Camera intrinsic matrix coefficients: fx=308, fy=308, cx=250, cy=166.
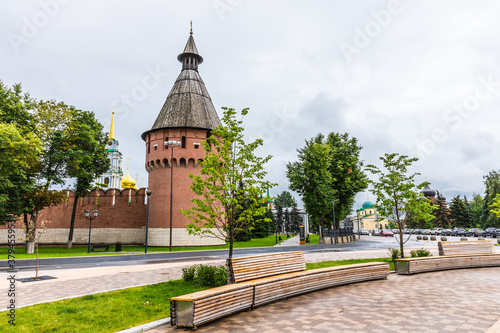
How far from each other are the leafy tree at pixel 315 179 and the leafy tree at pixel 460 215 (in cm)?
5129

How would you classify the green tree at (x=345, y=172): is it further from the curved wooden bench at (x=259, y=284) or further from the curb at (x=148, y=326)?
the curb at (x=148, y=326)

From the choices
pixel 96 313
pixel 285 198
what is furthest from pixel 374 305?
pixel 285 198

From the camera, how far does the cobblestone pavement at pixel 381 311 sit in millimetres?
4984

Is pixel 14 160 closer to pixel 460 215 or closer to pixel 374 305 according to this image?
pixel 374 305

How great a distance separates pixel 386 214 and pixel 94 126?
3051cm

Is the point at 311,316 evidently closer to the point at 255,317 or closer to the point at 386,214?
the point at 255,317

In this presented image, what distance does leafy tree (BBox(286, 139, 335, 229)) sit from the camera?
1372 inches

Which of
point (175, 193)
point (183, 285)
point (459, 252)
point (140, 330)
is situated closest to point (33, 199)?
point (175, 193)

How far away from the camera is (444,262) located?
11.3 m

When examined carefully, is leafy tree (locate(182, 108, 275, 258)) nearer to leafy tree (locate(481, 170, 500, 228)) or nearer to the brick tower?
the brick tower

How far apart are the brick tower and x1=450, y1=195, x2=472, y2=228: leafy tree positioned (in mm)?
63355

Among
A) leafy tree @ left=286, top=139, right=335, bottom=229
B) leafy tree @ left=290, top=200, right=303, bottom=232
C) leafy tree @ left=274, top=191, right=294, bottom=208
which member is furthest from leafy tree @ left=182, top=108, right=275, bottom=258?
leafy tree @ left=274, top=191, right=294, bottom=208

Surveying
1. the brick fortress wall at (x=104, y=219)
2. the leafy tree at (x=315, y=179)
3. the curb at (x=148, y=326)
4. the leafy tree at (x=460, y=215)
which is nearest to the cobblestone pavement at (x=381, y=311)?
the curb at (x=148, y=326)

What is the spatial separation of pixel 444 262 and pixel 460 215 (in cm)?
7261
